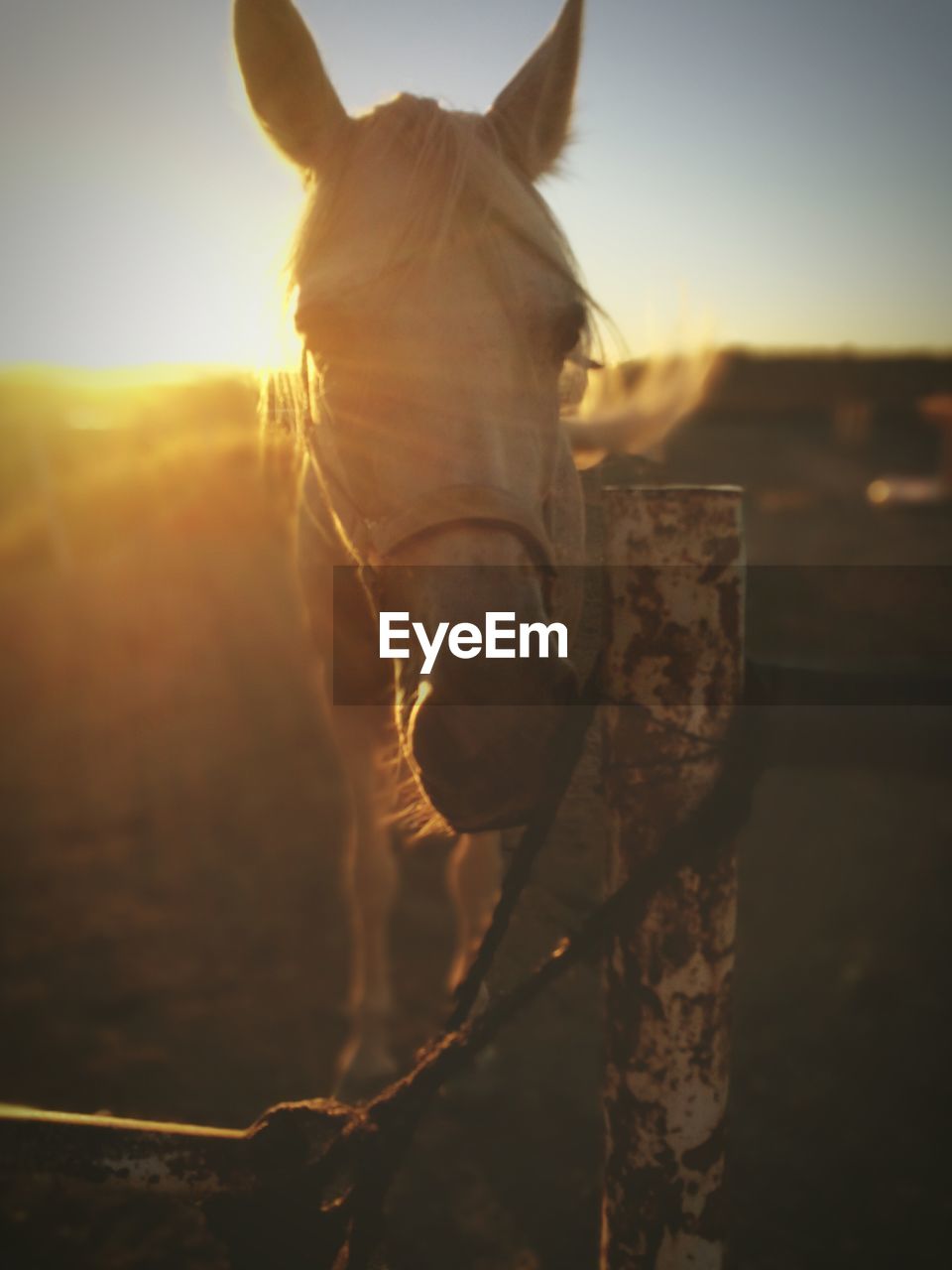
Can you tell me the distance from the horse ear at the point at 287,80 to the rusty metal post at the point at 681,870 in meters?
1.20

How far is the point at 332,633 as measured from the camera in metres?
2.19

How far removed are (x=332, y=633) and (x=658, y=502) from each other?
4.81 feet

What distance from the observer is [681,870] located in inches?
35.9

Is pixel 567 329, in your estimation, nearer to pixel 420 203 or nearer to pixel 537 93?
pixel 420 203

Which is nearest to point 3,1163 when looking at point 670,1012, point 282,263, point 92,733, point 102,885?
point 670,1012

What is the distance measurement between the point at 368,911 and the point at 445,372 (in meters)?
2.06

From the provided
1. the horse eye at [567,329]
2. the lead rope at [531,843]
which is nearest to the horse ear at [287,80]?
the horse eye at [567,329]

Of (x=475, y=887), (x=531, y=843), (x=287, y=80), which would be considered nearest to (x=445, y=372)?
(x=531, y=843)

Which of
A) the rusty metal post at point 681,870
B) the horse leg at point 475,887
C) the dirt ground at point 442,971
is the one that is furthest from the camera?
the horse leg at point 475,887

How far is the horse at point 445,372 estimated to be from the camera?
3.21ft

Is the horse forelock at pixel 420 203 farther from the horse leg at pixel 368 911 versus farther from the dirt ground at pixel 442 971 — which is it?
the horse leg at pixel 368 911

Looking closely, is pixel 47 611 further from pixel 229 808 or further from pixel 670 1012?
pixel 670 1012

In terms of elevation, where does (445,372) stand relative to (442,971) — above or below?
above

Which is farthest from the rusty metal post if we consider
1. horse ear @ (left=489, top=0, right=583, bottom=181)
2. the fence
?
horse ear @ (left=489, top=0, right=583, bottom=181)
